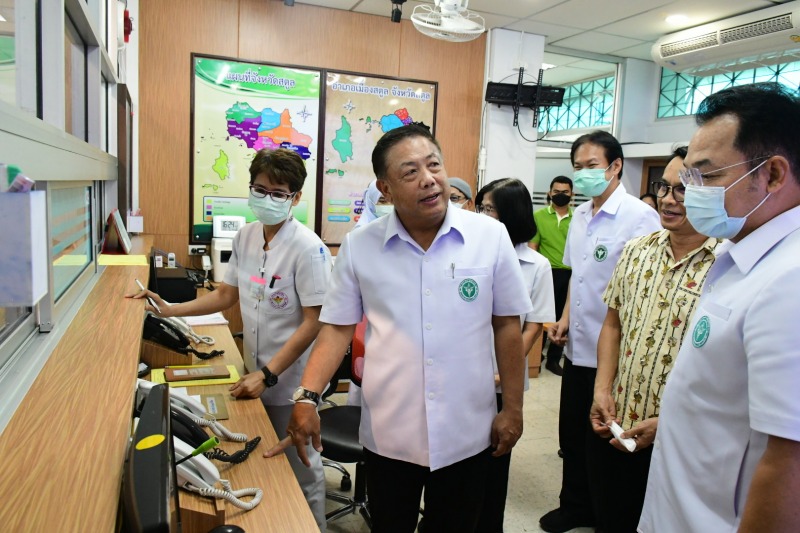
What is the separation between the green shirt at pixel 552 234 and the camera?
16.2 feet

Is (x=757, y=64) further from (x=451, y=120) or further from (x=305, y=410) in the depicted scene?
(x=305, y=410)

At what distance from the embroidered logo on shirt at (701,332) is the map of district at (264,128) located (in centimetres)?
387

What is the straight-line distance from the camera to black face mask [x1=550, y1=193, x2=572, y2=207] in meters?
4.86

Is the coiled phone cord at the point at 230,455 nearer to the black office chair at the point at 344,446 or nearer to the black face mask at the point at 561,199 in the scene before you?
the black office chair at the point at 344,446

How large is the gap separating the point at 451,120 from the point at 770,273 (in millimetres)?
4482

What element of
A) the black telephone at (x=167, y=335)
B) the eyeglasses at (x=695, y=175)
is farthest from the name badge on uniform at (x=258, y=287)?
the eyeglasses at (x=695, y=175)

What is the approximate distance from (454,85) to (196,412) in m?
4.27

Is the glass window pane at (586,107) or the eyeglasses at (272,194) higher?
the glass window pane at (586,107)

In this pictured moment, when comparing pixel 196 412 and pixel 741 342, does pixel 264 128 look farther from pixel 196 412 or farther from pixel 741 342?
pixel 741 342

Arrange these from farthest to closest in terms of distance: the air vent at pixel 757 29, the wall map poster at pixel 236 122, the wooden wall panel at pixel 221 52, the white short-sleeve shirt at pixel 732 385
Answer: the wall map poster at pixel 236 122 → the wooden wall panel at pixel 221 52 → the air vent at pixel 757 29 → the white short-sleeve shirt at pixel 732 385

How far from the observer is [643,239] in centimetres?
195

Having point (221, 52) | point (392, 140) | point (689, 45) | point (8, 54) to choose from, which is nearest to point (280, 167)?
point (392, 140)

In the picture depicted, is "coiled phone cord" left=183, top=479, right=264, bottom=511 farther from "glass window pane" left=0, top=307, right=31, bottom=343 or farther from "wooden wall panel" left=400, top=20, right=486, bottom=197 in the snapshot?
"wooden wall panel" left=400, top=20, right=486, bottom=197

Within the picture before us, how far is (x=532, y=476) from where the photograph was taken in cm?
309
